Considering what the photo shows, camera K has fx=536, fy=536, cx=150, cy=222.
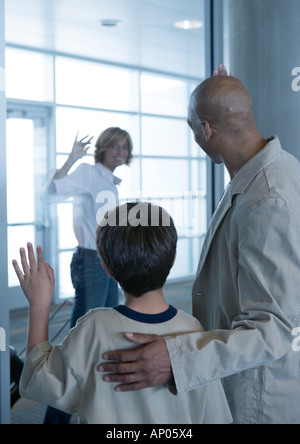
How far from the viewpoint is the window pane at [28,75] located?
1.87 m

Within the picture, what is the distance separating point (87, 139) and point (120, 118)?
7.5 inches

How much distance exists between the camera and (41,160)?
6.54 ft

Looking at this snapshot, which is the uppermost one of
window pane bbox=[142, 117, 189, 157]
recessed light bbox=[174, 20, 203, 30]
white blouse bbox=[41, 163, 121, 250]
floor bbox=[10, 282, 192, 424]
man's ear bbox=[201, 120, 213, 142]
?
recessed light bbox=[174, 20, 203, 30]

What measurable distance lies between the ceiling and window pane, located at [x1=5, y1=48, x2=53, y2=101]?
1.7 inches

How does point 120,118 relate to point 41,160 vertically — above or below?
above

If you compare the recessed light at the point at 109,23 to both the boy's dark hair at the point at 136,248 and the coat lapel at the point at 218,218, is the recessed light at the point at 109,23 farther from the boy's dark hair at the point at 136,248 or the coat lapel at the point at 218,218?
the boy's dark hair at the point at 136,248

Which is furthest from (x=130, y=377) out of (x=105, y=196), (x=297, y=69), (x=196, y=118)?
(x=297, y=69)

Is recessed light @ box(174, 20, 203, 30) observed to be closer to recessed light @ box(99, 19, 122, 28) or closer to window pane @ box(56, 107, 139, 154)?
recessed light @ box(99, 19, 122, 28)

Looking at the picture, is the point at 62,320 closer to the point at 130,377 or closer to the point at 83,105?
the point at 83,105

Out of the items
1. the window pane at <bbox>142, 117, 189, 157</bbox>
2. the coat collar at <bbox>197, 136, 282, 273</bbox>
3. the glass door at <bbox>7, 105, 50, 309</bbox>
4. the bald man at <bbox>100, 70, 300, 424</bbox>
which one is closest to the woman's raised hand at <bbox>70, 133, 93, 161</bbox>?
the glass door at <bbox>7, 105, 50, 309</bbox>

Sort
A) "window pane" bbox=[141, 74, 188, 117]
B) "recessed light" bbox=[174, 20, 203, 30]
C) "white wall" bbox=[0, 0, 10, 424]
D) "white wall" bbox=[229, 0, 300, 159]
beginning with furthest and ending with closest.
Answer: "recessed light" bbox=[174, 20, 203, 30] → "window pane" bbox=[141, 74, 188, 117] → "white wall" bbox=[229, 0, 300, 159] → "white wall" bbox=[0, 0, 10, 424]

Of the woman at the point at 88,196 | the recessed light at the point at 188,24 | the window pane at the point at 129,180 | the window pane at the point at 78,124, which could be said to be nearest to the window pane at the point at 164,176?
the window pane at the point at 129,180

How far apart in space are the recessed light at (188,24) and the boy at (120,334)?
1529 millimetres

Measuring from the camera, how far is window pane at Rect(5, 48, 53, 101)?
6.12ft
